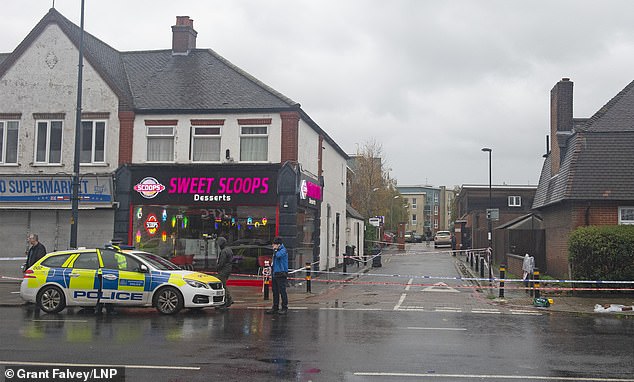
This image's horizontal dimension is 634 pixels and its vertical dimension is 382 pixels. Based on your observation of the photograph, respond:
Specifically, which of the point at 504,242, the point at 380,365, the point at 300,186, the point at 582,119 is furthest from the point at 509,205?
the point at 380,365

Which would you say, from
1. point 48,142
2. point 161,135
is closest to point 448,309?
point 161,135

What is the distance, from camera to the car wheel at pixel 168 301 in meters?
14.7

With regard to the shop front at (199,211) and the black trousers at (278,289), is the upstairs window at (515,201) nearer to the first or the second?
the shop front at (199,211)

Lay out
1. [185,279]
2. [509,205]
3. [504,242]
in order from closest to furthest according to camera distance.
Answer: [185,279], [504,242], [509,205]

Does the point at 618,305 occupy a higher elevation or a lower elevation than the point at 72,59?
lower

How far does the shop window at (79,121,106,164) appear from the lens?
80.0 ft

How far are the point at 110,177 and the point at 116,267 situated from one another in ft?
31.8

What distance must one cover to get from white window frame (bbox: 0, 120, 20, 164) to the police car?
37.5ft

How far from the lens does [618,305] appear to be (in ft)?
55.9

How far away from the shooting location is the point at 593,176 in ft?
72.1

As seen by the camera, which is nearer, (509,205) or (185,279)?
(185,279)

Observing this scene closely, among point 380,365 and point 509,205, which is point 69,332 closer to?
point 380,365

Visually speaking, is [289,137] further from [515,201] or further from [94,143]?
[515,201]

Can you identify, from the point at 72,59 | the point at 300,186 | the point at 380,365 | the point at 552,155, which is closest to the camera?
the point at 380,365
